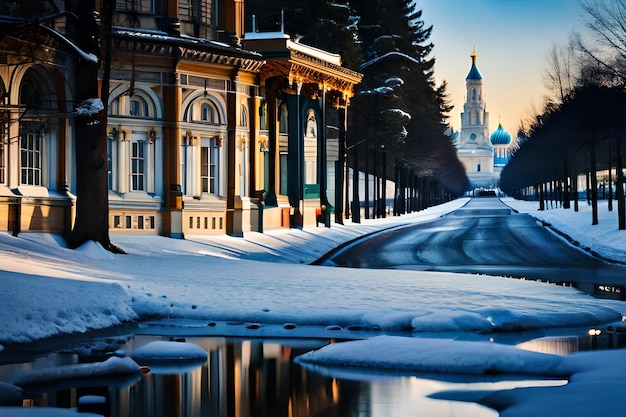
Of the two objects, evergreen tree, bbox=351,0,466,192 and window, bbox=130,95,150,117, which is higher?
evergreen tree, bbox=351,0,466,192

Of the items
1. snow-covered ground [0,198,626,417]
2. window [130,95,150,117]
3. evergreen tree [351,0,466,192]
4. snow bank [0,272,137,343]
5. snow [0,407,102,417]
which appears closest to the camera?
snow [0,407,102,417]

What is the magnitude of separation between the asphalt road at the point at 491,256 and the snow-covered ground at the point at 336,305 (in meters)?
3.91

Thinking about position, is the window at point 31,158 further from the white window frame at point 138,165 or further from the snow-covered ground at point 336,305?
the white window frame at point 138,165

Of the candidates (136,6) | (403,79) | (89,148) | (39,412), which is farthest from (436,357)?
(403,79)

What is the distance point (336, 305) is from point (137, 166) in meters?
19.3

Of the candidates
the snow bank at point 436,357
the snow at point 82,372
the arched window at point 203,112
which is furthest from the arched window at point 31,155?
the snow at point 82,372

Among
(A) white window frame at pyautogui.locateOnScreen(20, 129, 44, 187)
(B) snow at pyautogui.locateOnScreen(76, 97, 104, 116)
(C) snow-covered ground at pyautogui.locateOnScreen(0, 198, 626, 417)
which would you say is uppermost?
(B) snow at pyautogui.locateOnScreen(76, 97, 104, 116)

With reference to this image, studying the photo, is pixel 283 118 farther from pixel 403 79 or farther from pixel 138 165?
pixel 403 79

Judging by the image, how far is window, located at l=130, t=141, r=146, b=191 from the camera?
121 ft

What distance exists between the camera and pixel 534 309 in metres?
18.7

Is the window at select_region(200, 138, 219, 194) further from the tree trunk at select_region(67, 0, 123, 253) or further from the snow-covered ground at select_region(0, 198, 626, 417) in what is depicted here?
the tree trunk at select_region(67, 0, 123, 253)

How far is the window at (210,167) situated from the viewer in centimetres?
3978

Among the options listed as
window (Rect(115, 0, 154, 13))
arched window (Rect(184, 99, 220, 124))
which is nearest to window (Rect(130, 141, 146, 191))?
arched window (Rect(184, 99, 220, 124))

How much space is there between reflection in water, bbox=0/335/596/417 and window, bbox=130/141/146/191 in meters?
23.4
